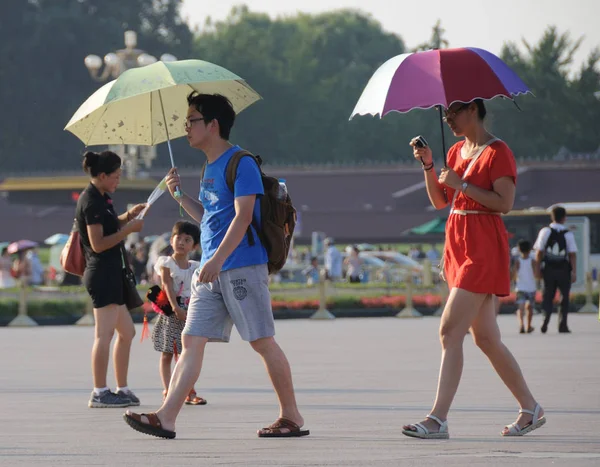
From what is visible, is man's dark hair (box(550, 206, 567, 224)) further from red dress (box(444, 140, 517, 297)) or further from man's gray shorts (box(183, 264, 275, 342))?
man's gray shorts (box(183, 264, 275, 342))

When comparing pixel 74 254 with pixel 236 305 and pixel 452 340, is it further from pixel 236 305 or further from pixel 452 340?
pixel 452 340

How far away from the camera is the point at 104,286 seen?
31.9 ft

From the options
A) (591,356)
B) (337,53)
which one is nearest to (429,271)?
(591,356)

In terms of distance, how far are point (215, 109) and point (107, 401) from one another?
2.63m

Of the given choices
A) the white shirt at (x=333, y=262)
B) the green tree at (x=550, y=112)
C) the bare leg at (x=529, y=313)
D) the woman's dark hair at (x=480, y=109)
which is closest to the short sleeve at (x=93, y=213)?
the woman's dark hair at (x=480, y=109)

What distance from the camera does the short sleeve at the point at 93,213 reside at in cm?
970

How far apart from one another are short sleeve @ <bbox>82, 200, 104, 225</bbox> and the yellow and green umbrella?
61cm

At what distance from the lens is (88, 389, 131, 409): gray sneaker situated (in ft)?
32.1

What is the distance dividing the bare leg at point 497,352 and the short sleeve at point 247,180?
48.1 inches

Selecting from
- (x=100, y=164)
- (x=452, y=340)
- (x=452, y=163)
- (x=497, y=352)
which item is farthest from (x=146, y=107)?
(x=497, y=352)

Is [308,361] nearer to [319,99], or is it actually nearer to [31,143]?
[31,143]

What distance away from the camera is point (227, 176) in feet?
25.3

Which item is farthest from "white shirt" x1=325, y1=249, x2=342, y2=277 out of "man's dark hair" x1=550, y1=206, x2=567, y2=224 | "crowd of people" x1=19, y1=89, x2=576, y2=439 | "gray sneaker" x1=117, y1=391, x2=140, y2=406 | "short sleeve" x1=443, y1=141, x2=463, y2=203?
"crowd of people" x1=19, y1=89, x2=576, y2=439

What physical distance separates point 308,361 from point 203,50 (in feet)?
257
